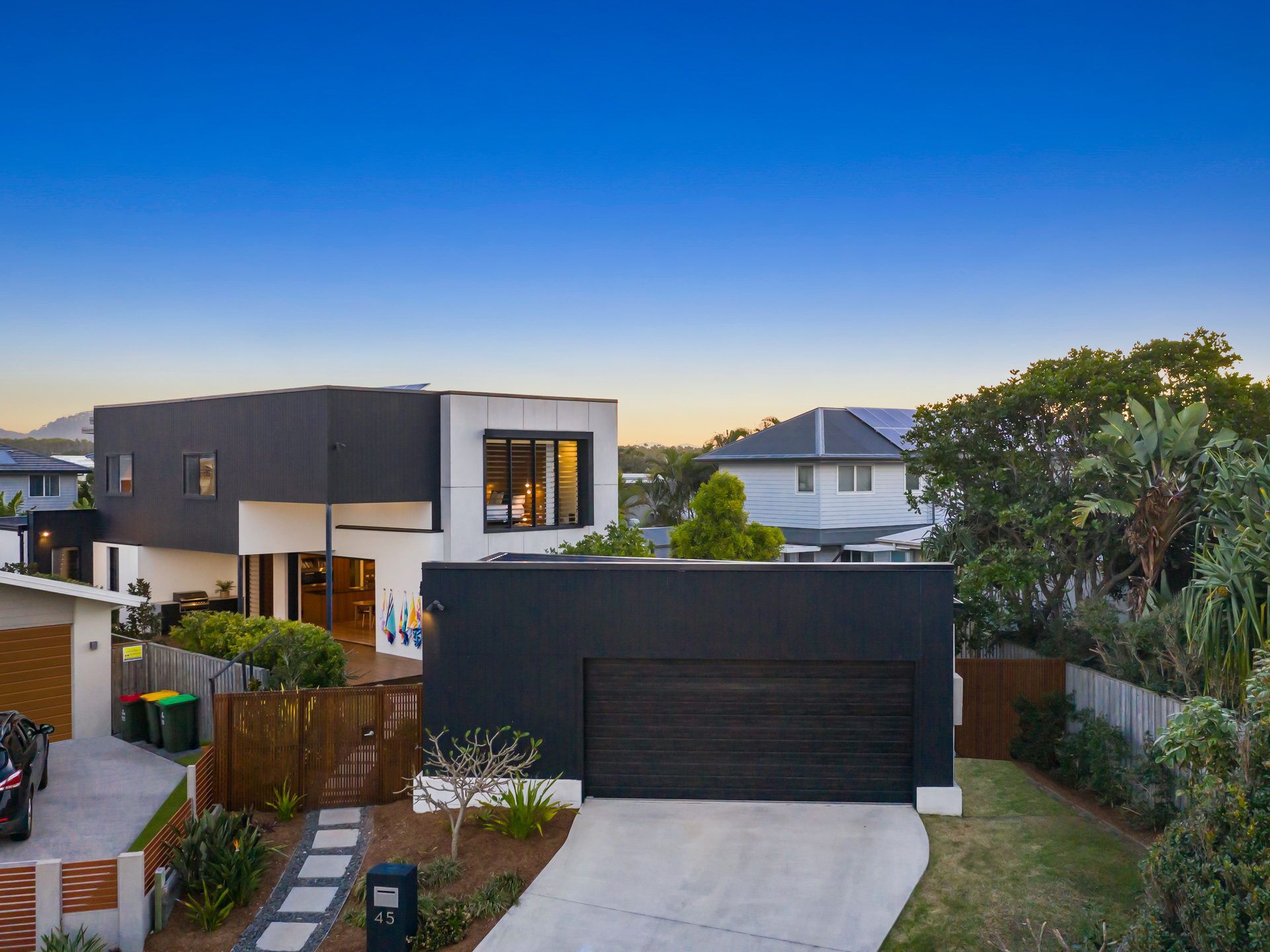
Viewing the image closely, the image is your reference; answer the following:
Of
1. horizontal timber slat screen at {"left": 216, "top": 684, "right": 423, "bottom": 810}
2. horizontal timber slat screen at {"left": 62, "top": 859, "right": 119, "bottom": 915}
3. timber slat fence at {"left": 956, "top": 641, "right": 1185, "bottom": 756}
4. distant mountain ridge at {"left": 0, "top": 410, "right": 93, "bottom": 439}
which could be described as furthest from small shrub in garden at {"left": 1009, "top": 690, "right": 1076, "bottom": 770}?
distant mountain ridge at {"left": 0, "top": 410, "right": 93, "bottom": 439}

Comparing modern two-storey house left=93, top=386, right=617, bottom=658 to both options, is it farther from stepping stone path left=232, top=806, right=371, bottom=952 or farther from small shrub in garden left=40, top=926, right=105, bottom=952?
small shrub in garden left=40, top=926, right=105, bottom=952

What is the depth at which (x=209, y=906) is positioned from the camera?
8.84 meters

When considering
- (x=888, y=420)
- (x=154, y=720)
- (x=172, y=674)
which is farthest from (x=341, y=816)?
(x=888, y=420)

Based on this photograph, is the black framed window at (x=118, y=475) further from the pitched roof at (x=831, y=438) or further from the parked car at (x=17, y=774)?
the pitched roof at (x=831, y=438)

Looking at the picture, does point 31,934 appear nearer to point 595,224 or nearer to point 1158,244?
point 595,224

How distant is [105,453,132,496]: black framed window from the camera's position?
2239 centimetres

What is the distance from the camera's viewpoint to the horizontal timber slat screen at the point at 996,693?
14.2 metres

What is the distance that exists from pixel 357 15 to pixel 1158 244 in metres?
17.7

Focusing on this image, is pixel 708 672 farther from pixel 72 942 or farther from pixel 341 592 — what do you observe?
pixel 341 592

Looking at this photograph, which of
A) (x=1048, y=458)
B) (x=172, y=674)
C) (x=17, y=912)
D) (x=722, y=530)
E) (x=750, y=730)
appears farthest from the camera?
(x=722, y=530)

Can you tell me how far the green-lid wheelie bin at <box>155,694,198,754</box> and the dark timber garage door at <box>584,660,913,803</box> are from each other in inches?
268

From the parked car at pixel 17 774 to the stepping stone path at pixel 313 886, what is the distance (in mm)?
3041

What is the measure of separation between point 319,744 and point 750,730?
18.5 feet

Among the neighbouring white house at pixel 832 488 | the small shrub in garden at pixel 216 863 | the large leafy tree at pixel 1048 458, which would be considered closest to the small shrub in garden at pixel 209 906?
the small shrub in garden at pixel 216 863
